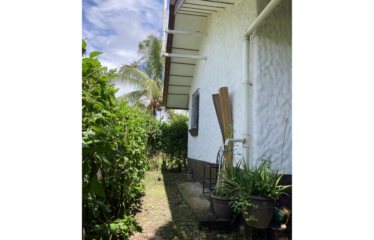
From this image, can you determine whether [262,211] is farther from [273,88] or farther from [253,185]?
[273,88]

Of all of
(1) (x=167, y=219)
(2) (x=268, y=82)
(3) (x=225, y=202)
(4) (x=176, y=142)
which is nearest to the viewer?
(3) (x=225, y=202)

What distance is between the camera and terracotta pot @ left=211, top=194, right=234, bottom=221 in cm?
338

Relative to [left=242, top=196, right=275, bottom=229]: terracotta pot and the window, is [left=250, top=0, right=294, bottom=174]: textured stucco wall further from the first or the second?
the window

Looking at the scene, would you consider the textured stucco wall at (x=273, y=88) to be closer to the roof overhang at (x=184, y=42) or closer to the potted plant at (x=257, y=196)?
the potted plant at (x=257, y=196)

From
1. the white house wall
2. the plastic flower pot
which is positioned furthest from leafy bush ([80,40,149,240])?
the white house wall

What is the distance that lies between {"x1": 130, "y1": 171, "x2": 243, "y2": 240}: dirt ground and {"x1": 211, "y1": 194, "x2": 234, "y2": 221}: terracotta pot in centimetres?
22

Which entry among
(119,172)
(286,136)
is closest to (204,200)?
(286,136)

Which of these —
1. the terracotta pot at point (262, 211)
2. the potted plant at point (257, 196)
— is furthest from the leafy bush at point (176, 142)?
the terracotta pot at point (262, 211)

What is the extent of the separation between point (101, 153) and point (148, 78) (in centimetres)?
1755

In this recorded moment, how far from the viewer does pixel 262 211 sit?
9.71 feet

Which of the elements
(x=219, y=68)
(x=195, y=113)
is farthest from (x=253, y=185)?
(x=195, y=113)

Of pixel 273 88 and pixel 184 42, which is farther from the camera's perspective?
pixel 184 42
